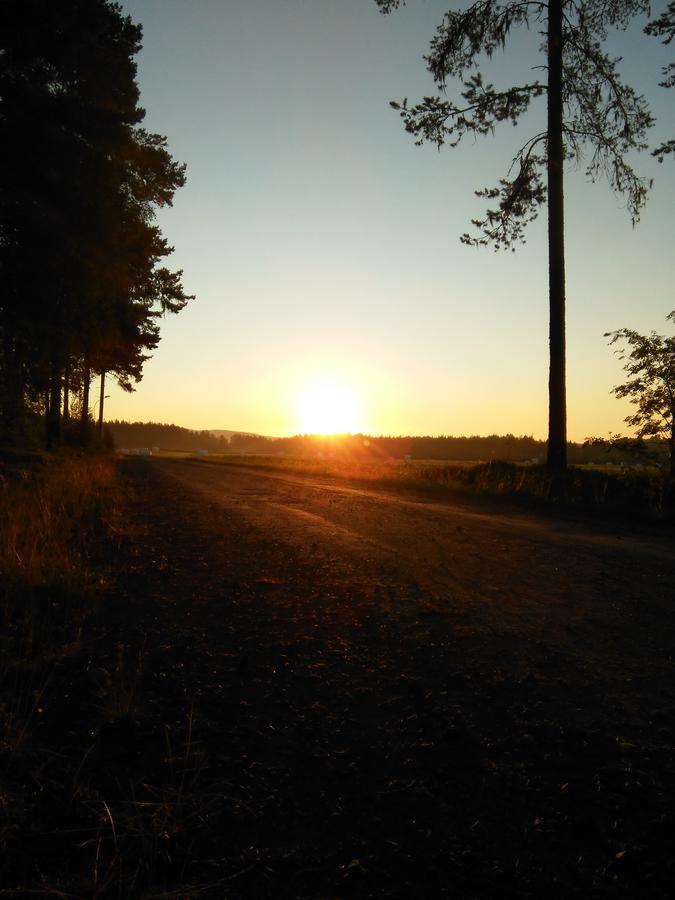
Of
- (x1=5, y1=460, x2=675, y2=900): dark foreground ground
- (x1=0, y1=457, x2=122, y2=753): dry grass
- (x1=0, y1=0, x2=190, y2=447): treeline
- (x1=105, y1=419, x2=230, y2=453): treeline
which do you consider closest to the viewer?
(x1=5, y1=460, x2=675, y2=900): dark foreground ground

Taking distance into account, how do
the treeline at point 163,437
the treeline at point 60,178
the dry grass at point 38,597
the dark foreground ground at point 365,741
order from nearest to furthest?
the dark foreground ground at point 365,741 < the dry grass at point 38,597 < the treeline at point 60,178 < the treeline at point 163,437

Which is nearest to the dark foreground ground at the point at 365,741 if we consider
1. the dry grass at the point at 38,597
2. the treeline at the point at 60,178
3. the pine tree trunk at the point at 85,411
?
the dry grass at the point at 38,597

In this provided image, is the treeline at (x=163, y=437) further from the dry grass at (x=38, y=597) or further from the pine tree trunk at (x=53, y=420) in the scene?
the dry grass at (x=38, y=597)

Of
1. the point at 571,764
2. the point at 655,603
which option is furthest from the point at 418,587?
the point at 571,764

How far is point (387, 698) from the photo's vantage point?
2.49 meters

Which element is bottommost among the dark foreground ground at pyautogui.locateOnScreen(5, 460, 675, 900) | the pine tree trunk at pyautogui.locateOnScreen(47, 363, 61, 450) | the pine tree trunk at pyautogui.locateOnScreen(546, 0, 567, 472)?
the dark foreground ground at pyautogui.locateOnScreen(5, 460, 675, 900)

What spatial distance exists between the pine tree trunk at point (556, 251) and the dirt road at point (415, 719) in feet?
26.8

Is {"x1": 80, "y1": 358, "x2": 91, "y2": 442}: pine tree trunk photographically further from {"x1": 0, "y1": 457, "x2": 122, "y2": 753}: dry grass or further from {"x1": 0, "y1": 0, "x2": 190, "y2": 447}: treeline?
{"x1": 0, "y1": 457, "x2": 122, "y2": 753}: dry grass

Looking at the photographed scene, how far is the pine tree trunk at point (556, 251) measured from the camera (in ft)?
41.6

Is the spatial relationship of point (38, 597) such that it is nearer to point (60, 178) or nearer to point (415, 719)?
point (415, 719)

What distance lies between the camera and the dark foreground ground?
153cm

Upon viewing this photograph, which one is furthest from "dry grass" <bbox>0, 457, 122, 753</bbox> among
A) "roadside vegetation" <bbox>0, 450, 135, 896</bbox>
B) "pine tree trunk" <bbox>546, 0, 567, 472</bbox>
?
"pine tree trunk" <bbox>546, 0, 567, 472</bbox>

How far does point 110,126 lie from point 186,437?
151355 millimetres

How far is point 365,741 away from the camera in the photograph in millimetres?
2154
